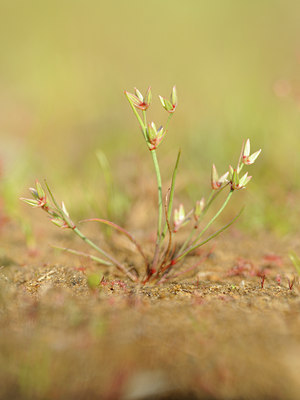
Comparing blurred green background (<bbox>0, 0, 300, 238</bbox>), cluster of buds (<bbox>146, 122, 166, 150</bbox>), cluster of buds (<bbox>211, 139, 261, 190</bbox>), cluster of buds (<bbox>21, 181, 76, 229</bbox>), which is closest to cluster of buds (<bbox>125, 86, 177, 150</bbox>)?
cluster of buds (<bbox>146, 122, 166, 150</bbox>)

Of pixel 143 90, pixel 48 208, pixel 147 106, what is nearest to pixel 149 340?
pixel 48 208

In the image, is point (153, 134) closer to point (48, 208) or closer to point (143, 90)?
point (48, 208)

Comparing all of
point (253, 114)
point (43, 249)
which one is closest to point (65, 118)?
point (253, 114)

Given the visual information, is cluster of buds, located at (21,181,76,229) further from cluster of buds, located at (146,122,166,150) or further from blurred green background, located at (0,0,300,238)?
blurred green background, located at (0,0,300,238)

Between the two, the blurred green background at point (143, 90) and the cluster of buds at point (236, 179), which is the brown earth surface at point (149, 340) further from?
the blurred green background at point (143, 90)

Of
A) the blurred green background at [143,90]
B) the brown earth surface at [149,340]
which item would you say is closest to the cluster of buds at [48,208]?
the brown earth surface at [149,340]
